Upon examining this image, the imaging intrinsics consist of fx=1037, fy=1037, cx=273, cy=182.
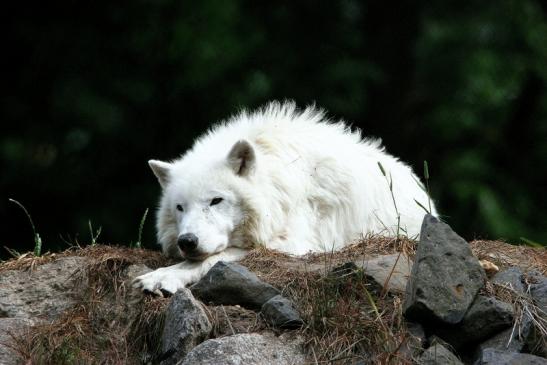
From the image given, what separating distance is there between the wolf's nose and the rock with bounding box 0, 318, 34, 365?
43.0 inches

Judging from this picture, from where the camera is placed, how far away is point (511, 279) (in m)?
5.41

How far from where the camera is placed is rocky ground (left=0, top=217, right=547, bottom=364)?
16.4ft

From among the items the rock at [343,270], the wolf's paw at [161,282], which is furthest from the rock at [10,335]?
the rock at [343,270]

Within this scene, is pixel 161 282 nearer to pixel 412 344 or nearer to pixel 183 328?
pixel 183 328

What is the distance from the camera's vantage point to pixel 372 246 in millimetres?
6344

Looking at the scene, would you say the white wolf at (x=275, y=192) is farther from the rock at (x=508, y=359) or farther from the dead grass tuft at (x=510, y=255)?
the rock at (x=508, y=359)

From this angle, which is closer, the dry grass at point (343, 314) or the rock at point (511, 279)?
the dry grass at point (343, 314)

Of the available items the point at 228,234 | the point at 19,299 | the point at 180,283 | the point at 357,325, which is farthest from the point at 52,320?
the point at 357,325

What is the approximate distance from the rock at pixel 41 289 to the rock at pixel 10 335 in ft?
0.78

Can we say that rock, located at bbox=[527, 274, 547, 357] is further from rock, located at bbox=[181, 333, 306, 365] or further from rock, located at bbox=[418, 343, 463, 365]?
rock, located at bbox=[181, 333, 306, 365]

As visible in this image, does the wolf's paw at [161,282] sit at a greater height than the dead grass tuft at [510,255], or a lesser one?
lesser

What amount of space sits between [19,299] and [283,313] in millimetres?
1835

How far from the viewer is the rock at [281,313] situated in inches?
206

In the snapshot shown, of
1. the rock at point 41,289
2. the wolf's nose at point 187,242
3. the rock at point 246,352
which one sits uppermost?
the rock at point 246,352
